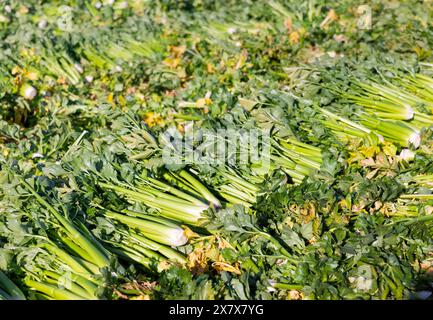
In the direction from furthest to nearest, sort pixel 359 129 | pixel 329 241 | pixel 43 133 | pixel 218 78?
pixel 218 78
pixel 43 133
pixel 359 129
pixel 329 241

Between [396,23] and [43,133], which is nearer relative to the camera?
[43,133]

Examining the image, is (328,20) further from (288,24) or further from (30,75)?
(30,75)

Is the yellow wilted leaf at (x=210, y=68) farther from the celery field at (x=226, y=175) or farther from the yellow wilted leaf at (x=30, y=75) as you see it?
the yellow wilted leaf at (x=30, y=75)

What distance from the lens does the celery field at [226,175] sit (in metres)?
2.74

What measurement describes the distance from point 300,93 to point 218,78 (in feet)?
3.71

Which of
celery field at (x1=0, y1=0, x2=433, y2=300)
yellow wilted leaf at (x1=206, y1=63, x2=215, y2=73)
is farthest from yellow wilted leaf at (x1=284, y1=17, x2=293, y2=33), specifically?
yellow wilted leaf at (x1=206, y1=63, x2=215, y2=73)

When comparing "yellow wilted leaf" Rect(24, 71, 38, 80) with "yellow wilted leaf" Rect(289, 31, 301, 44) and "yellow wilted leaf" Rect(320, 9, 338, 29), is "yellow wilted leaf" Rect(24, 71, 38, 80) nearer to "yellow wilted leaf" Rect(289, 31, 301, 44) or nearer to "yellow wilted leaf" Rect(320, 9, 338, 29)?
"yellow wilted leaf" Rect(289, 31, 301, 44)

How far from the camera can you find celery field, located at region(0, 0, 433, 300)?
2.74 m

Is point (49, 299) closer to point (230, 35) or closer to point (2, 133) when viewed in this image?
point (2, 133)

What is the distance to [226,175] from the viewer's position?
3.46m

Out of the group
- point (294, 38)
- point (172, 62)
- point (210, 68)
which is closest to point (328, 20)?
point (294, 38)
